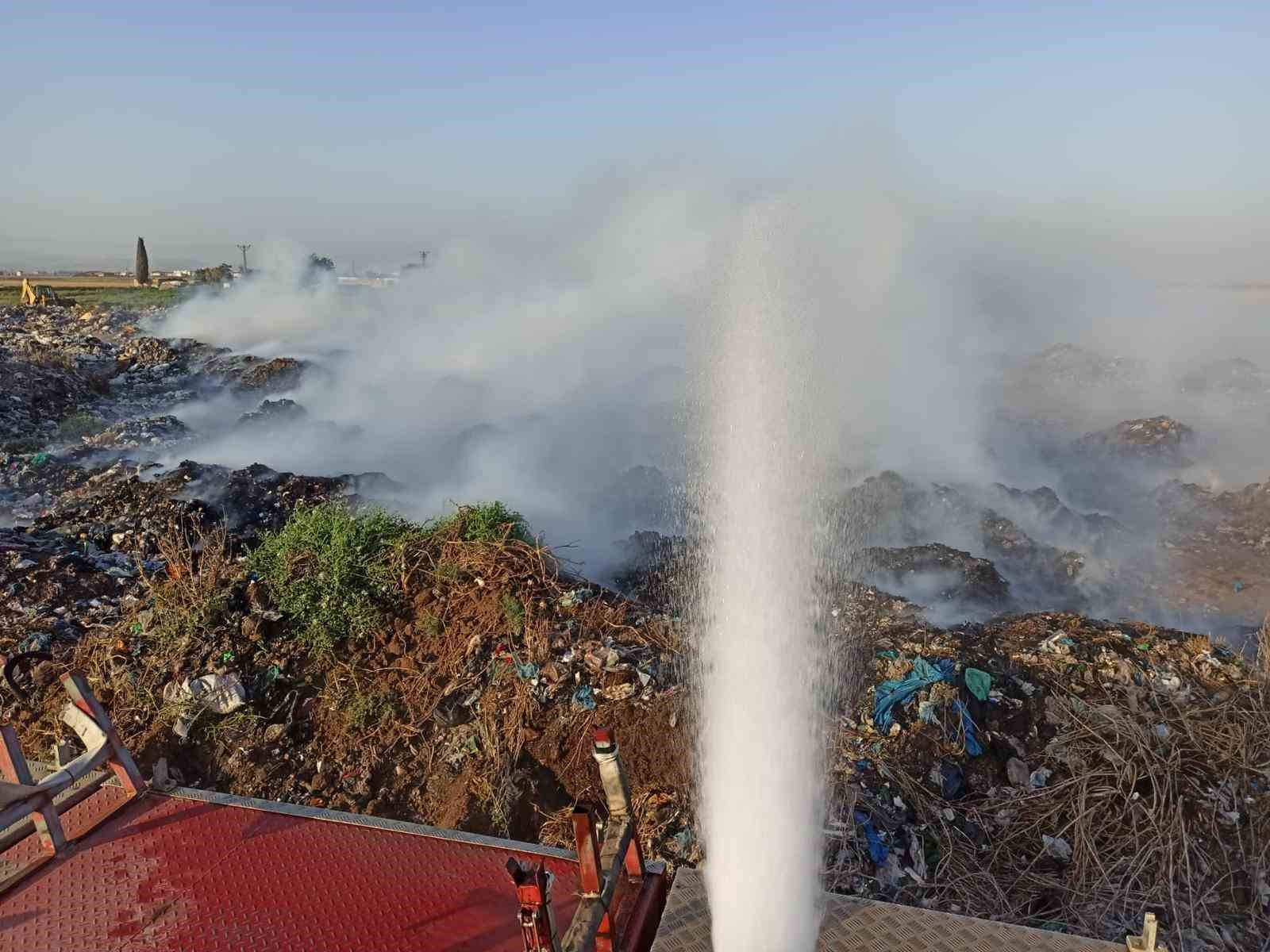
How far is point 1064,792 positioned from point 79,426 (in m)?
14.2

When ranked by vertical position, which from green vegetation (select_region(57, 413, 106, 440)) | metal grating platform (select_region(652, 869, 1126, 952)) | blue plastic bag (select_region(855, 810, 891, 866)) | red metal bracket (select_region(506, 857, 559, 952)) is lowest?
blue plastic bag (select_region(855, 810, 891, 866))

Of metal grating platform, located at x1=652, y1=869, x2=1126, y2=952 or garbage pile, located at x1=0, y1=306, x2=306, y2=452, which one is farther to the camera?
garbage pile, located at x1=0, y1=306, x2=306, y2=452

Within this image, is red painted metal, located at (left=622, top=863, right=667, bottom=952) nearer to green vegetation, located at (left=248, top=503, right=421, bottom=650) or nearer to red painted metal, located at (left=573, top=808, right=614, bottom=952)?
red painted metal, located at (left=573, top=808, right=614, bottom=952)

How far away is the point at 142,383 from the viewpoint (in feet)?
52.3

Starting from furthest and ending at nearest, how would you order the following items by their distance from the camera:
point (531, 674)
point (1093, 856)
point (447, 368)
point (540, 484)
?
1. point (447, 368)
2. point (540, 484)
3. point (531, 674)
4. point (1093, 856)

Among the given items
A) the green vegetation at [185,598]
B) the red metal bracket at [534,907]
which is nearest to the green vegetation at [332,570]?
the green vegetation at [185,598]

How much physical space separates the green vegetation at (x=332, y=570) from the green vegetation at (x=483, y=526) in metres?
0.29

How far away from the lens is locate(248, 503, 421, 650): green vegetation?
5.07 meters

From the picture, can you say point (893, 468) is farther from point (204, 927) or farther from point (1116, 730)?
Answer: point (204, 927)

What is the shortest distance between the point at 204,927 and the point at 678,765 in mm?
2250

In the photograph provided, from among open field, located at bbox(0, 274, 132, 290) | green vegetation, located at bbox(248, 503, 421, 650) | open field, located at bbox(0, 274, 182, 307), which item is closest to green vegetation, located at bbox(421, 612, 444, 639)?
green vegetation, located at bbox(248, 503, 421, 650)

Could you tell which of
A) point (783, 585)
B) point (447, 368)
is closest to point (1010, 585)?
point (783, 585)

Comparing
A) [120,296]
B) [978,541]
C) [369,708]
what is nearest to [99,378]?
[369,708]

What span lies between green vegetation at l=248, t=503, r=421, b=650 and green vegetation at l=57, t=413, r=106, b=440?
8.87 m
